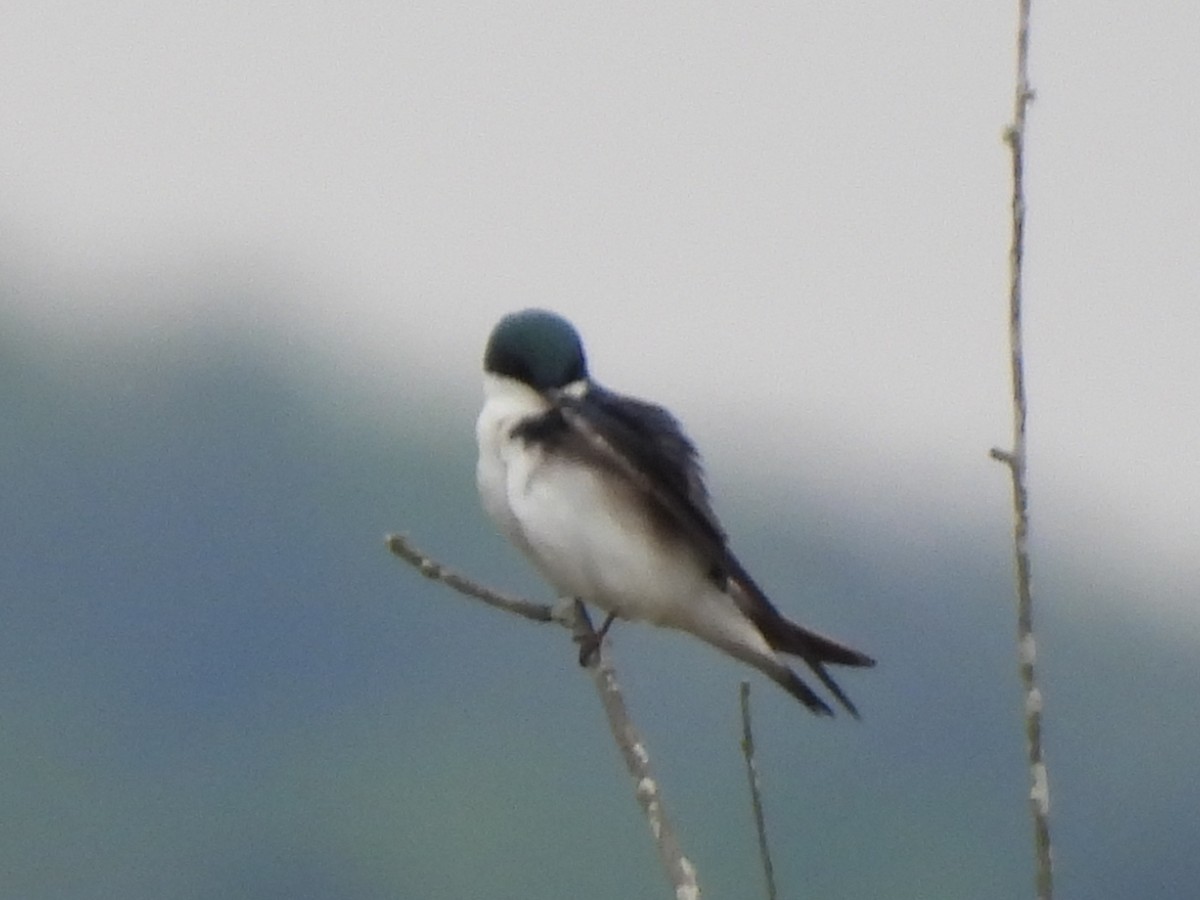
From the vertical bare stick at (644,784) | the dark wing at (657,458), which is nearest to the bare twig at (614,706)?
the vertical bare stick at (644,784)

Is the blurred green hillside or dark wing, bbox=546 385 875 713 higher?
dark wing, bbox=546 385 875 713

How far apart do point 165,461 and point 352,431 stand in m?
2.74

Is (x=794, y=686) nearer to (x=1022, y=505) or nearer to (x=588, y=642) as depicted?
(x=588, y=642)

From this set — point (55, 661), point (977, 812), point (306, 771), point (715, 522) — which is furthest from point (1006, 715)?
point (715, 522)

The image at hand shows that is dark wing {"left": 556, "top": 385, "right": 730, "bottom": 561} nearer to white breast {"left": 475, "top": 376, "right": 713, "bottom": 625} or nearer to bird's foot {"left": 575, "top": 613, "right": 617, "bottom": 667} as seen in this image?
white breast {"left": 475, "top": 376, "right": 713, "bottom": 625}

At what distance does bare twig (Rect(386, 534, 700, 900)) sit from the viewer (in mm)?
3217

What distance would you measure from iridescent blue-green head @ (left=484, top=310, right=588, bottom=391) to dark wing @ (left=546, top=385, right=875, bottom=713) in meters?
0.10

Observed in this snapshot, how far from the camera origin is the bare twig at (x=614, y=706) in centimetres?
322

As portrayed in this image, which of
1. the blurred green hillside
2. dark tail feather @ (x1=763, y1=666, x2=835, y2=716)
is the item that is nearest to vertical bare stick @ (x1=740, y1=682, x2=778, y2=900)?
dark tail feather @ (x1=763, y1=666, x2=835, y2=716)

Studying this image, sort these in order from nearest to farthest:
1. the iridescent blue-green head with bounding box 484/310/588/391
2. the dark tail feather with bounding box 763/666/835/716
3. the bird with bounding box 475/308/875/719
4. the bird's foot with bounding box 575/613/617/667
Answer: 1. the bird's foot with bounding box 575/613/617/667
2. the dark tail feather with bounding box 763/666/835/716
3. the bird with bounding box 475/308/875/719
4. the iridescent blue-green head with bounding box 484/310/588/391

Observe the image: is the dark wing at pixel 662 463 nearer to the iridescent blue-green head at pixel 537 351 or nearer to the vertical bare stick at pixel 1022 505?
the iridescent blue-green head at pixel 537 351

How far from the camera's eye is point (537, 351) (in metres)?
5.19

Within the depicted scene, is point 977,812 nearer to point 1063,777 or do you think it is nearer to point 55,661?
point 1063,777

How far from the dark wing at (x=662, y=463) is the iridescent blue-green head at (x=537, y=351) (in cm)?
10
